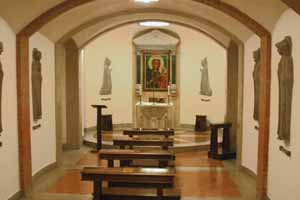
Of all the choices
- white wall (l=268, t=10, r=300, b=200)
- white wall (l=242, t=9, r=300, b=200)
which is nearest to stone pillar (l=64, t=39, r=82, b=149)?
white wall (l=242, t=9, r=300, b=200)

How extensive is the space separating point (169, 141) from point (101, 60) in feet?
19.4

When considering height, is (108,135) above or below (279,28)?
below

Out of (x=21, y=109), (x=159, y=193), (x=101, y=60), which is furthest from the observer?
(x=101, y=60)

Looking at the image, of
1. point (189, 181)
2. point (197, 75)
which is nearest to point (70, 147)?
point (189, 181)

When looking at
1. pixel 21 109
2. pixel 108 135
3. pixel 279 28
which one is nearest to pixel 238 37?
pixel 279 28

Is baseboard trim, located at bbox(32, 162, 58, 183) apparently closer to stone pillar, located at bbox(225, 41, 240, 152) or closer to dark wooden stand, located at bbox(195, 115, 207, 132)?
stone pillar, located at bbox(225, 41, 240, 152)

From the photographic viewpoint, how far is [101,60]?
39.1ft

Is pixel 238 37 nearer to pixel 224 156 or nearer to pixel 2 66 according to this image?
pixel 224 156

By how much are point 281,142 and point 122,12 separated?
13.8 ft

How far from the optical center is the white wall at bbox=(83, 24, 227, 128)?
462 inches

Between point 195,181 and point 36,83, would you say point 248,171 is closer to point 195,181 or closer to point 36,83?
point 195,181

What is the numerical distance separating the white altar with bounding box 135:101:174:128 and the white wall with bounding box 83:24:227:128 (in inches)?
38.8

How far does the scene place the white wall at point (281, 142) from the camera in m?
3.83

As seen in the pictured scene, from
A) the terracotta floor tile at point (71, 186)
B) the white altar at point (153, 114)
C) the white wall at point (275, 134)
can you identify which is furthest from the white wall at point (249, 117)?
the white altar at point (153, 114)
